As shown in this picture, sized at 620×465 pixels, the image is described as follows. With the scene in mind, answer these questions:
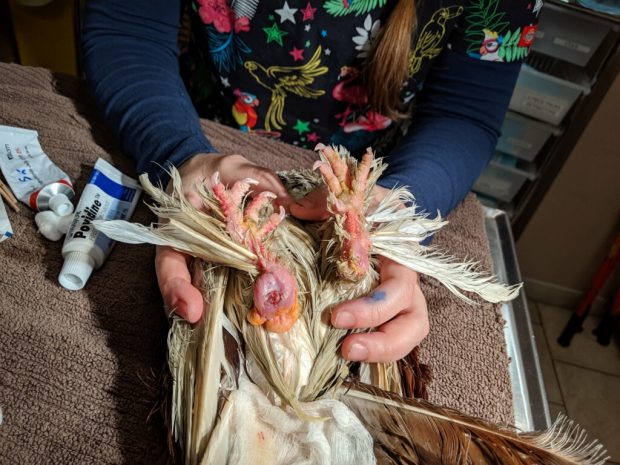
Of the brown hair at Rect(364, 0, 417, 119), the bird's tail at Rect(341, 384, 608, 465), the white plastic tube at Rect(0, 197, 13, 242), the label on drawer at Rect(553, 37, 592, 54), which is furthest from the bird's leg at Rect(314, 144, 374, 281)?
the label on drawer at Rect(553, 37, 592, 54)

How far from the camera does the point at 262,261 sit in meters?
0.54

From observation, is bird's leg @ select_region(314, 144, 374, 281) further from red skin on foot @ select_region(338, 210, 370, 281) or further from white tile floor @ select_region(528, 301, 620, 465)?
white tile floor @ select_region(528, 301, 620, 465)

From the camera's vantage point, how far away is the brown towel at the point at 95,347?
0.55m

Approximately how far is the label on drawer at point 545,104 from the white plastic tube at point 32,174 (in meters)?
1.11

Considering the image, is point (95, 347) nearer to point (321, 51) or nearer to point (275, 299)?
point (275, 299)

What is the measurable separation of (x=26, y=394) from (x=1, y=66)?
658mm

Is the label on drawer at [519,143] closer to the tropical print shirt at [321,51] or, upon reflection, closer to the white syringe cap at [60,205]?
the tropical print shirt at [321,51]

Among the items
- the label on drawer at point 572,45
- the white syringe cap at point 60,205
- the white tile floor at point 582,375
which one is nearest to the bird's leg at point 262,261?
the white syringe cap at point 60,205

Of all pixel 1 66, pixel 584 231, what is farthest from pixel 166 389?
pixel 584 231

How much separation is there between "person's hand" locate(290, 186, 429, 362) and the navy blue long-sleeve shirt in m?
0.19

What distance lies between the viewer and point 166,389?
1.77ft

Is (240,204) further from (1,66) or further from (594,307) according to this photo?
(594,307)

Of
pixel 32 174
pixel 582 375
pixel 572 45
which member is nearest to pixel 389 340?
pixel 32 174

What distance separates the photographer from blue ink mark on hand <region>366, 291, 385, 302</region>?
21.8 inches
